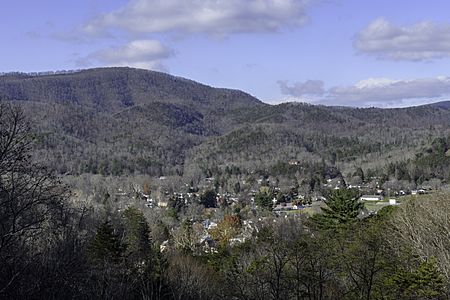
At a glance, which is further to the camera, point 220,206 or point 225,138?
point 225,138

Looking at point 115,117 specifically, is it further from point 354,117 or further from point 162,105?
point 354,117

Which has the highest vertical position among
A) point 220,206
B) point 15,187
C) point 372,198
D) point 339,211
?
point 15,187

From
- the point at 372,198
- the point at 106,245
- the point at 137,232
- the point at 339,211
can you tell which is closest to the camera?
the point at 106,245

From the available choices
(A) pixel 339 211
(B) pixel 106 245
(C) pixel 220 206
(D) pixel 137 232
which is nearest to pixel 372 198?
(C) pixel 220 206

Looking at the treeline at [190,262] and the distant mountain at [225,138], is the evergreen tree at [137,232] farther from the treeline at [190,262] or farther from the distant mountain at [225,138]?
the distant mountain at [225,138]

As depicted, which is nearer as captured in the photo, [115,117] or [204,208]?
[204,208]

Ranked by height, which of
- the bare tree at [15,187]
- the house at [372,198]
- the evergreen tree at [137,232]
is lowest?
the house at [372,198]

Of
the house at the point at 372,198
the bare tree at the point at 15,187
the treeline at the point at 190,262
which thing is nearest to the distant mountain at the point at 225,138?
the house at the point at 372,198

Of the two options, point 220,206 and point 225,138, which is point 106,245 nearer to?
point 220,206

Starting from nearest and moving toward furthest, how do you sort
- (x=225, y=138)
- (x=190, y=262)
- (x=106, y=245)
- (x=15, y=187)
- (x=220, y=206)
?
(x=15, y=187)
(x=106, y=245)
(x=190, y=262)
(x=220, y=206)
(x=225, y=138)

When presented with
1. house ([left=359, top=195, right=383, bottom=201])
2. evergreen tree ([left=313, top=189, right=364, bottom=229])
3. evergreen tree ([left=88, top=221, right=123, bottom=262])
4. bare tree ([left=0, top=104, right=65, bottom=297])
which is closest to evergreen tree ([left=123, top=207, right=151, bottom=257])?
evergreen tree ([left=88, top=221, right=123, bottom=262])

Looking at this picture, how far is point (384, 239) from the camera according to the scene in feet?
65.9

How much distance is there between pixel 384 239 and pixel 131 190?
6518 centimetres

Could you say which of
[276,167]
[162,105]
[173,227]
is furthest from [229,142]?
[173,227]
